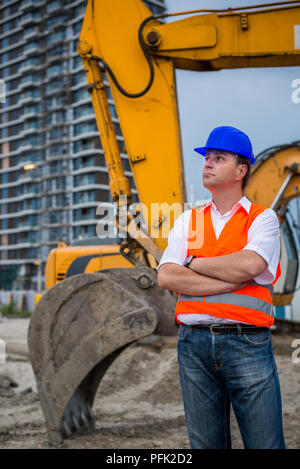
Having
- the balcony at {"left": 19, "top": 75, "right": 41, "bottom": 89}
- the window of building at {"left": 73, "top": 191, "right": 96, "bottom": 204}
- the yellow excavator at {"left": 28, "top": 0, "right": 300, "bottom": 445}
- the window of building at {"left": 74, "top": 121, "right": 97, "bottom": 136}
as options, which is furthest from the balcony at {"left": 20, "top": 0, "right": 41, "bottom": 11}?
the yellow excavator at {"left": 28, "top": 0, "right": 300, "bottom": 445}

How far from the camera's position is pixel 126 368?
714 centimetres

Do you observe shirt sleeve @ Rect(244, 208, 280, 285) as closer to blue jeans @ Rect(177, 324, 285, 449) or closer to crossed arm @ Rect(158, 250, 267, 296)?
crossed arm @ Rect(158, 250, 267, 296)

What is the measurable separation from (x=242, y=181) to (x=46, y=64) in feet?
175

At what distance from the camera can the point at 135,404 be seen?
5.51 m

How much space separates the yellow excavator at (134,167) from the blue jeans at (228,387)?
1701 mm

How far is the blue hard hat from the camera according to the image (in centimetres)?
195

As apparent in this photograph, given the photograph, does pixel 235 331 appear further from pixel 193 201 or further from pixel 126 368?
pixel 126 368

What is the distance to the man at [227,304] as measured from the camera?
1.82m

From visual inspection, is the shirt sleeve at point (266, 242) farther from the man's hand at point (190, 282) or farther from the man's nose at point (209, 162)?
the man's nose at point (209, 162)

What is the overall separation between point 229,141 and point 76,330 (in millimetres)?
2278

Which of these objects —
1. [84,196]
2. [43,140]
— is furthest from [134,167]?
[43,140]

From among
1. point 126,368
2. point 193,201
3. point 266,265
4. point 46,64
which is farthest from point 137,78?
point 46,64

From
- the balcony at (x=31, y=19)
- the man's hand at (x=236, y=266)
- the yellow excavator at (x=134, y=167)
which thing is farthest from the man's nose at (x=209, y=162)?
the balcony at (x=31, y=19)

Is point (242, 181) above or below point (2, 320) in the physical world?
above
